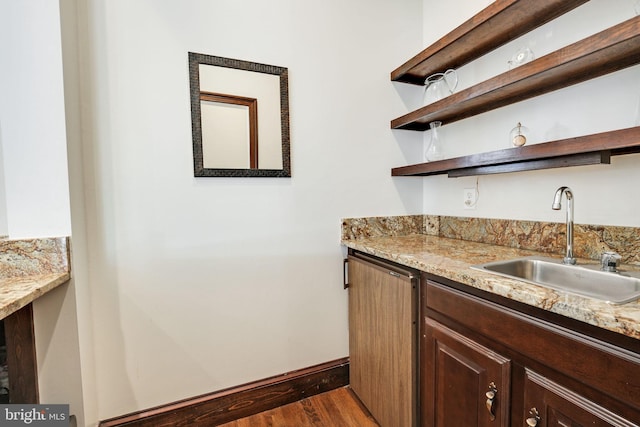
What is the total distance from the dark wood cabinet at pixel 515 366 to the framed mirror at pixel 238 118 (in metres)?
1.01

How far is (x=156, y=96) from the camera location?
1357 mm

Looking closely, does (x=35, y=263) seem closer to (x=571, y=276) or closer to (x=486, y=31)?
(x=571, y=276)

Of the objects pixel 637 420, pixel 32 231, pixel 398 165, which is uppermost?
pixel 398 165

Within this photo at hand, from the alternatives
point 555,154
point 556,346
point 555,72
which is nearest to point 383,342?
point 556,346

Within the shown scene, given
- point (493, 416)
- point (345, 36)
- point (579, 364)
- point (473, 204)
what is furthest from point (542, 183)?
point (345, 36)

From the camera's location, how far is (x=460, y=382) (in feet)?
3.30

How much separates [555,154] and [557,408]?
0.80 metres

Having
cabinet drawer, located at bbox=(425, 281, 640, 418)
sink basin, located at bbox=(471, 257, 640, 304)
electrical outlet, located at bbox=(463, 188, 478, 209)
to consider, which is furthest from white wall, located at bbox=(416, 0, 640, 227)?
cabinet drawer, located at bbox=(425, 281, 640, 418)

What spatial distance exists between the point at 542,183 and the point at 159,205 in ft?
5.95

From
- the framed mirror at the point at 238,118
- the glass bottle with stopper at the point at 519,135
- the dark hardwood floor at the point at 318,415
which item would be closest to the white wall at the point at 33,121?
the framed mirror at the point at 238,118

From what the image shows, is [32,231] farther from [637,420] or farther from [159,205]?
[637,420]

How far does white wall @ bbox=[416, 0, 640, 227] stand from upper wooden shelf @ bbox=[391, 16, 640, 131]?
0.18 feet

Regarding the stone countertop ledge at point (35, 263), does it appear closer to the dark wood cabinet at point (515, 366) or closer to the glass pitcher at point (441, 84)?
the dark wood cabinet at point (515, 366)

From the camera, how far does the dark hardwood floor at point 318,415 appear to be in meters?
1.51
